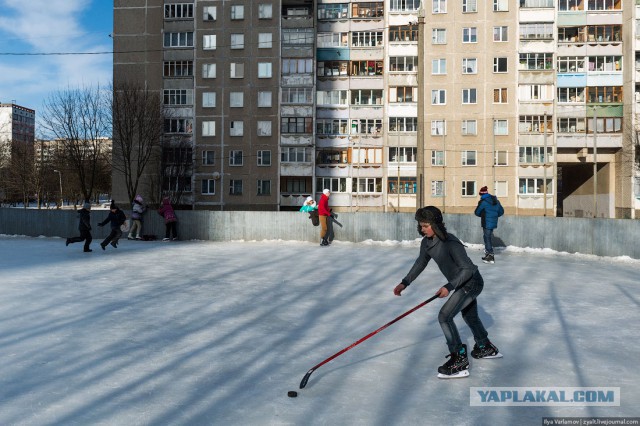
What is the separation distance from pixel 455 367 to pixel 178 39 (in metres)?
50.0

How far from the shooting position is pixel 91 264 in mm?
13367

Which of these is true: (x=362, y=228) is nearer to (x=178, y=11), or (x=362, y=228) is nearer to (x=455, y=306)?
(x=455, y=306)

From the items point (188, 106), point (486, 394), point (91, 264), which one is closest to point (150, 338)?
point (486, 394)

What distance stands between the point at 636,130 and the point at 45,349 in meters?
45.7

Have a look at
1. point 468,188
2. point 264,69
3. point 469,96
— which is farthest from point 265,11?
point 468,188

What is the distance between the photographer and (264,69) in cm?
4819

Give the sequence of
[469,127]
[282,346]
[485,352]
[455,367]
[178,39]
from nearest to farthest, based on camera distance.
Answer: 1. [455,367]
2. [485,352]
3. [282,346]
4. [469,127]
5. [178,39]

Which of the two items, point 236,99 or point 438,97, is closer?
point 438,97

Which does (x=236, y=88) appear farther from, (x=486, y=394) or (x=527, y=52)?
(x=486, y=394)

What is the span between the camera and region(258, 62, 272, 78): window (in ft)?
158

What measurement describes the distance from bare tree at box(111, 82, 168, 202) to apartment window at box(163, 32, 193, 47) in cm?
542

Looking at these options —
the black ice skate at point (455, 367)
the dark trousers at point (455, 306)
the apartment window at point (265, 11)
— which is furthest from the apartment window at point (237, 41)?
the black ice skate at point (455, 367)

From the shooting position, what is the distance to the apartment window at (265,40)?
158ft

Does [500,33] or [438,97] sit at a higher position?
[500,33]
